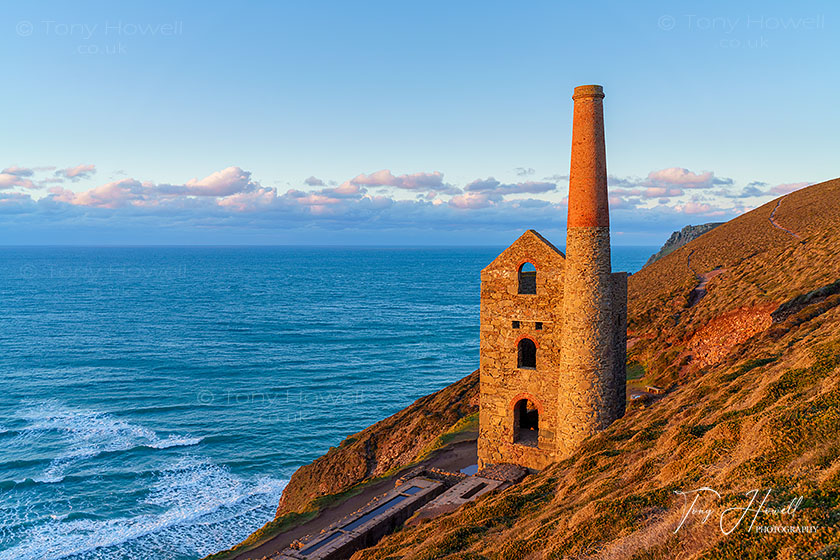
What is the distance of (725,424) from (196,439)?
38890mm

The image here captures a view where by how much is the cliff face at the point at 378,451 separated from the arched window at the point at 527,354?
1060cm

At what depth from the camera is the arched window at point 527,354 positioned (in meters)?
22.5

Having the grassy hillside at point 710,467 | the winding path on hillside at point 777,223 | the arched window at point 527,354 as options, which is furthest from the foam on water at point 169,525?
the winding path on hillside at point 777,223

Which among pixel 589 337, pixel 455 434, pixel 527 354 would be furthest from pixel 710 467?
pixel 455 434

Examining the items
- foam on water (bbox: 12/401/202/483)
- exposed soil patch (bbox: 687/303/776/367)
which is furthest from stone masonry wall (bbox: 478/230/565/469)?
foam on water (bbox: 12/401/202/483)

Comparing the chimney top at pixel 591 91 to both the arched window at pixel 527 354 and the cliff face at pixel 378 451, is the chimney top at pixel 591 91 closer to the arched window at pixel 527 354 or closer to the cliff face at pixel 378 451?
the arched window at pixel 527 354

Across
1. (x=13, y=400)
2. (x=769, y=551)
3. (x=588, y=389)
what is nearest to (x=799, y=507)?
(x=769, y=551)

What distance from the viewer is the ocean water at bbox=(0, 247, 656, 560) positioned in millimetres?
30891

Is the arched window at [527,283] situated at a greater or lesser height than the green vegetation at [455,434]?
greater

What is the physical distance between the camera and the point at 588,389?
2003 centimetres

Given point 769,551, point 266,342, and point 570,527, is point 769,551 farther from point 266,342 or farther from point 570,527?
point 266,342
